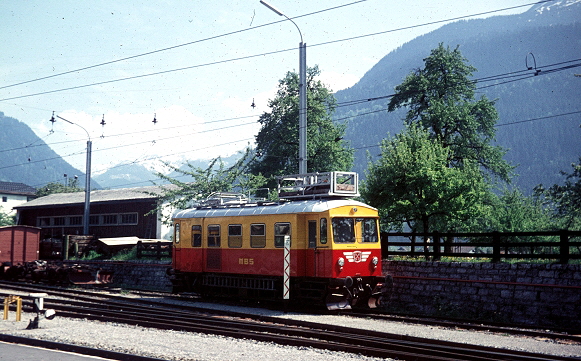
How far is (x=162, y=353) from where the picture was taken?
1070cm

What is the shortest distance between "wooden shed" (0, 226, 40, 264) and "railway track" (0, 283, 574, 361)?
1448 centimetres

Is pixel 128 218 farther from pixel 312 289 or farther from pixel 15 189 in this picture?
pixel 15 189

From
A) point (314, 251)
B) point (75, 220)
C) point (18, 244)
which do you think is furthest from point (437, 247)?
point (75, 220)

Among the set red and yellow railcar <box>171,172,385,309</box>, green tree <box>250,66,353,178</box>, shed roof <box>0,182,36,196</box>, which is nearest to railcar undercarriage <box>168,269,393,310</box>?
red and yellow railcar <box>171,172,385,309</box>

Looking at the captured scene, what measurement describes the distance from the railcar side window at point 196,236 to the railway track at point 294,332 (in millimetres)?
2721

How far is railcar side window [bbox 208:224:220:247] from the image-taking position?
69.6 feet

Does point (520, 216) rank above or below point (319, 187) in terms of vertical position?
above

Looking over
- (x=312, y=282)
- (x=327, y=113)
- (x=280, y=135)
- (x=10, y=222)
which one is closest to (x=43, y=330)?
(x=312, y=282)

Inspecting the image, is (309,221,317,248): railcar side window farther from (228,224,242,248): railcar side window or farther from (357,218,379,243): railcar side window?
(228,224,242,248): railcar side window

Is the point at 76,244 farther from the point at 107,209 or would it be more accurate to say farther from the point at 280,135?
the point at 280,135

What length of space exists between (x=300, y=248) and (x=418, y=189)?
799 centimetres

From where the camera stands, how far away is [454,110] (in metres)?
40.1

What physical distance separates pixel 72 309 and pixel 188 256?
5.53 m

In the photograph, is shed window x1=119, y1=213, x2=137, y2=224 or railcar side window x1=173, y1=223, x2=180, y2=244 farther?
shed window x1=119, y1=213, x2=137, y2=224
